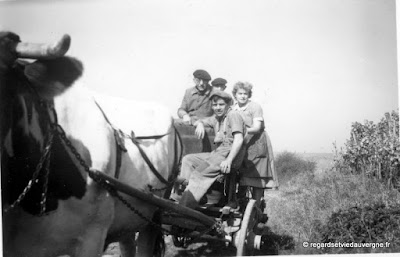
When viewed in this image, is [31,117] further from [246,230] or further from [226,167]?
[246,230]

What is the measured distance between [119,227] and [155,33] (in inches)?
68.9

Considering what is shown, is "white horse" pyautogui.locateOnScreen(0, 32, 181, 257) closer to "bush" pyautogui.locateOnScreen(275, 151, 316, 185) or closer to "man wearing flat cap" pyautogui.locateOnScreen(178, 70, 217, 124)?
"man wearing flat cap" pyautogui.locateOnScreen(178, 70, 217, 124)

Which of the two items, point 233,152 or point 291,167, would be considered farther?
point 291,167

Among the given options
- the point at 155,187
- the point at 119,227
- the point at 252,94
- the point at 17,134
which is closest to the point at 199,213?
the point at 155,187

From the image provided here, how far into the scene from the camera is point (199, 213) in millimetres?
3312

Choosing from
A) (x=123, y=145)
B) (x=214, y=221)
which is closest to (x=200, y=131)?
(x=214, y=221)

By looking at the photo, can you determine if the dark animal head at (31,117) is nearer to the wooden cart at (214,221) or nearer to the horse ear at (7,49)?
the horse ear at (7,49)

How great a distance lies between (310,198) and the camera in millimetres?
4715

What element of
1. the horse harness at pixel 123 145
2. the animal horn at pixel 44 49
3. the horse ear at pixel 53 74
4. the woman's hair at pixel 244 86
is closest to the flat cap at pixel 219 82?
the woman's hair at pixel 244 86

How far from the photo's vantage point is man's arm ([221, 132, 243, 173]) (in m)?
3.40

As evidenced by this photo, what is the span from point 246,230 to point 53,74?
2019 millimetres

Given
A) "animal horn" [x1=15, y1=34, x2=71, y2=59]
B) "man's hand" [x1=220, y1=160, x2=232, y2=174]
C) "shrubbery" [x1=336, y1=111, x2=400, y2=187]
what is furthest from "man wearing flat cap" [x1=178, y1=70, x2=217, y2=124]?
"animal horn" [x1=15, y1=34, x2=71, y2=59]

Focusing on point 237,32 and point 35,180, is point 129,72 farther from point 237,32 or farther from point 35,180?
point 35,180

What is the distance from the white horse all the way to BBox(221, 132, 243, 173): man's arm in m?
0.82
